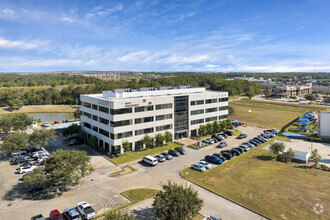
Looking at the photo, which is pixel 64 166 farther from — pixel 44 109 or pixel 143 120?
pixel 44 109

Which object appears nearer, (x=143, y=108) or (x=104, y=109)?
(x=104, y=109)

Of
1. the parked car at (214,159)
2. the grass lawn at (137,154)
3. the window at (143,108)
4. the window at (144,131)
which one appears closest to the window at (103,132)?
the grass lawn at (137,154)

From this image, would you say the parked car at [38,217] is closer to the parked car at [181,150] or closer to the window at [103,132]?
the window at [103,132]

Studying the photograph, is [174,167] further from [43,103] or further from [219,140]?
[43,103]

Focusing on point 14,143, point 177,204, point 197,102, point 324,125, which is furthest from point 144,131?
point 324,125

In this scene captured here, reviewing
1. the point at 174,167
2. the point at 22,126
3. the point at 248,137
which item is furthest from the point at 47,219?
the point at 248,137
